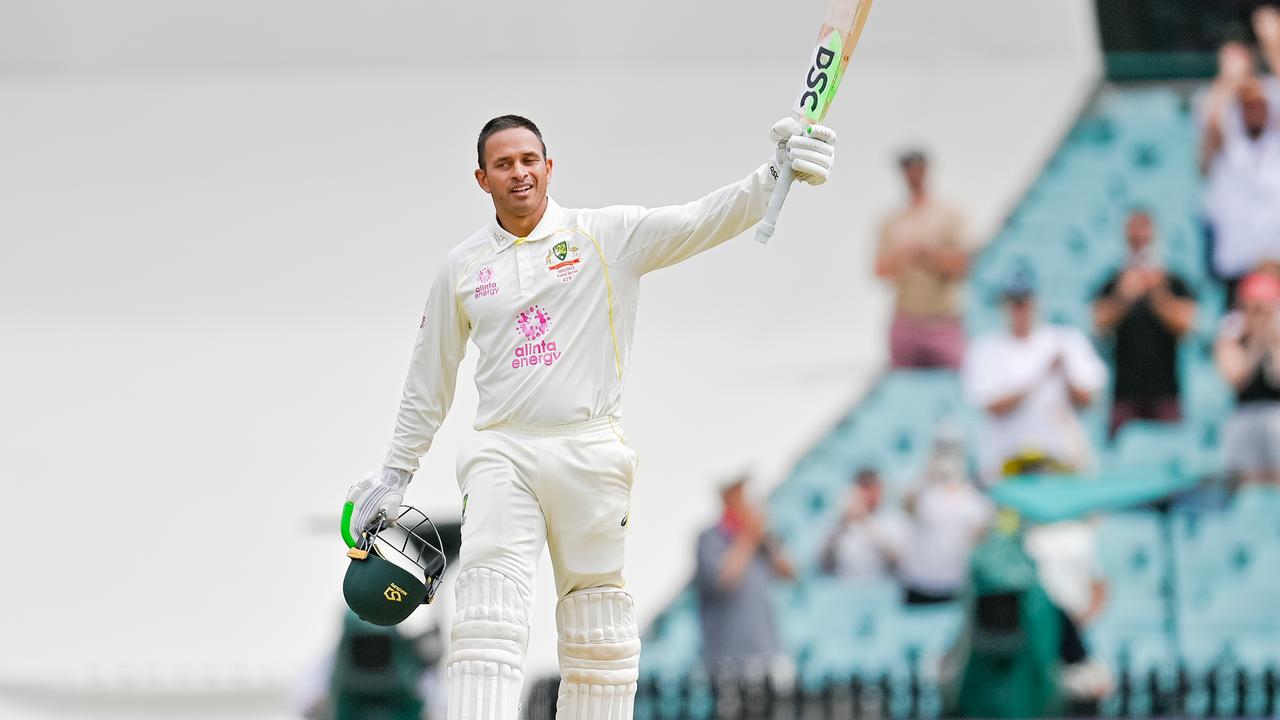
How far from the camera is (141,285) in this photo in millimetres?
14000

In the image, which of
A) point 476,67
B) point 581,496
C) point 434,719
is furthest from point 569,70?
point 581,496

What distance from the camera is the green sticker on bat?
16.0ft

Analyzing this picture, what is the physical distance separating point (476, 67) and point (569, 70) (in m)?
0.69

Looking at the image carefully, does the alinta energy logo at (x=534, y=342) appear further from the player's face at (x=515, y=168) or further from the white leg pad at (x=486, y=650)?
the white leg pad at (x=486, y=650)

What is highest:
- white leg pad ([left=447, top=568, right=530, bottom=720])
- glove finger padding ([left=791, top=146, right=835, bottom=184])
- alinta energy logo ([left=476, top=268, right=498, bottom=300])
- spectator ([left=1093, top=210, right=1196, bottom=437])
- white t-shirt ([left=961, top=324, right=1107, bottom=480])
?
spectator ([left=1093, top=210, right=1196, bottom=437])

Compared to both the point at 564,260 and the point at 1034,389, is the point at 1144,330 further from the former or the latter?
the point at 564,260

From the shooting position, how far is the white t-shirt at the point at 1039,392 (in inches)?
458

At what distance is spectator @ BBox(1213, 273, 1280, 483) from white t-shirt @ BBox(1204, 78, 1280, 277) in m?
0.32

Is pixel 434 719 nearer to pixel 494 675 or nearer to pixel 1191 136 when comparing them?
pixel 494 675

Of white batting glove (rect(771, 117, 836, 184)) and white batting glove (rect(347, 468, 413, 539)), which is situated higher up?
white batting glove (rect(771, 117, 836, 184))

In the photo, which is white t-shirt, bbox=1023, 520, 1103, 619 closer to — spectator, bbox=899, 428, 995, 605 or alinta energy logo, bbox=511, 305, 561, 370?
spectator, bbox=899, 428, 995, 605

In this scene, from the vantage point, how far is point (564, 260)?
16.4 ft

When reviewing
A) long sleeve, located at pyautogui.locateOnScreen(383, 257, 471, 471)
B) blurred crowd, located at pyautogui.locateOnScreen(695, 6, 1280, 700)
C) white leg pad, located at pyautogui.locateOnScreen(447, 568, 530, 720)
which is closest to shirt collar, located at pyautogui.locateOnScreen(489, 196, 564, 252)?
long sleeve, located at pyautogui.locateOnScreen(383, 257, 471, 471)

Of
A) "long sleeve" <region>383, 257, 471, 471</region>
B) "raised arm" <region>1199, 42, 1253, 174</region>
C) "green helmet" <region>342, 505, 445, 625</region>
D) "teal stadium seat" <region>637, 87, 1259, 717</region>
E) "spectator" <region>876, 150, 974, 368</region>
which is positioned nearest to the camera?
"green helmet" <region>342, 505, 445, 625</region>
